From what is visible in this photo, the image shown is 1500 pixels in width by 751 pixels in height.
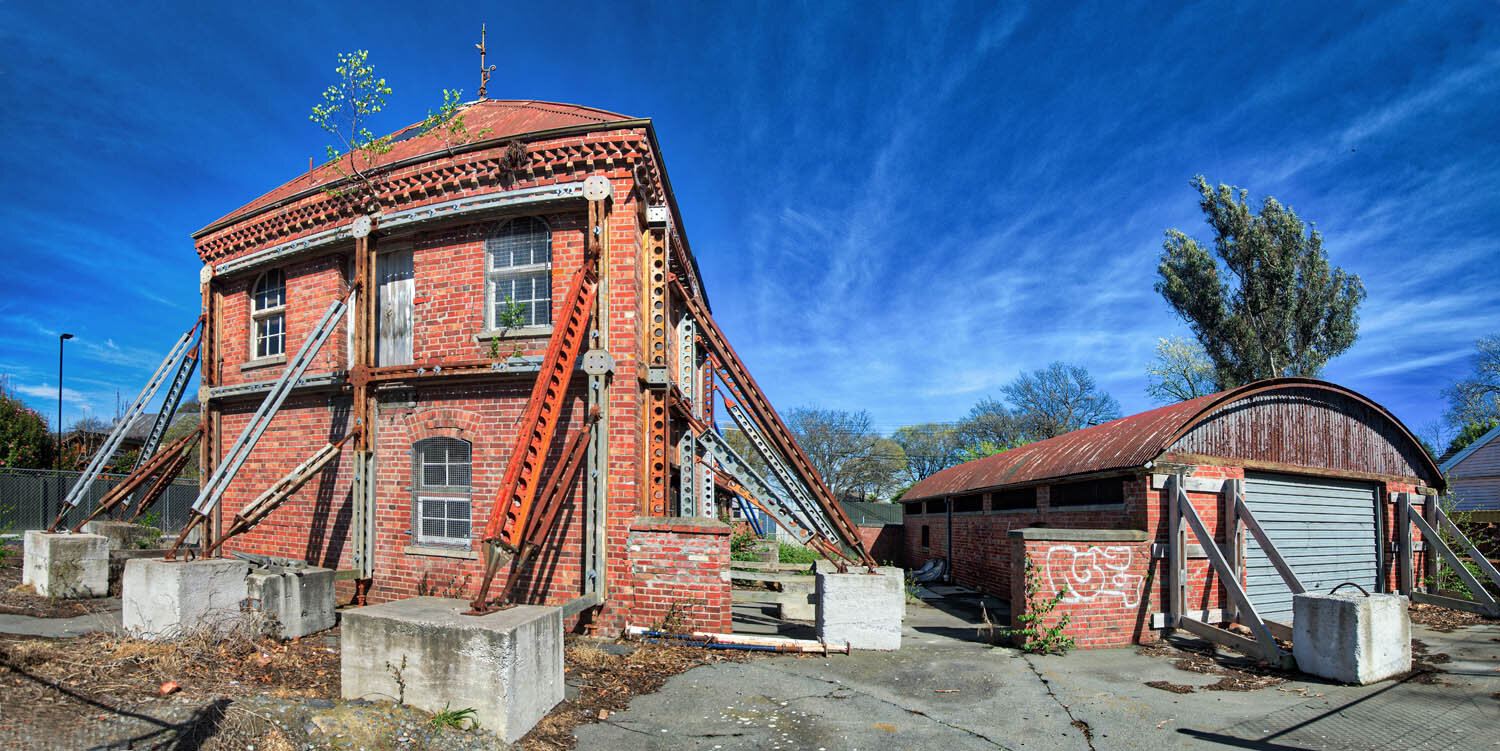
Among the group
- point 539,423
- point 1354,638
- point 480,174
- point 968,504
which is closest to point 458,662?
point 539,423

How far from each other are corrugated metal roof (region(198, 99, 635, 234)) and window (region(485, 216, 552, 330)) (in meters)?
1.27

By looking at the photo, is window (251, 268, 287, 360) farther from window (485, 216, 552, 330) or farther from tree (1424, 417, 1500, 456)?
tree (1424, 417, 1500, 456)

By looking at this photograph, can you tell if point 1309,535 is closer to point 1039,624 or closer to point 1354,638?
point 1354,638

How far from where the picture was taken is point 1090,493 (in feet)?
38.8

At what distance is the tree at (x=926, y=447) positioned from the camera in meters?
58.9

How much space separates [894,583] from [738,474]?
2.75 metres

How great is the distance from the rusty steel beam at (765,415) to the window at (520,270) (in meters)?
2.11

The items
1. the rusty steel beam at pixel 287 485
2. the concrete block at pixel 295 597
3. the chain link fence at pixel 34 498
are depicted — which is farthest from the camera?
the chain link fence at pixel 34 498

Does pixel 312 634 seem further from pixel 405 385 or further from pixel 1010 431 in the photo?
pixel 1010 431

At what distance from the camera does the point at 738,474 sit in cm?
1038

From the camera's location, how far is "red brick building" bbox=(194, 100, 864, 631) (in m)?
8.84

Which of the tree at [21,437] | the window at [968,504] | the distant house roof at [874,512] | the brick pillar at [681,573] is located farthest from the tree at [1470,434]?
the tree at [21,437]

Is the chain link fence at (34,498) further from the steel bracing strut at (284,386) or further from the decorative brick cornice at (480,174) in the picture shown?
the decorative brick cornice at (480,174)

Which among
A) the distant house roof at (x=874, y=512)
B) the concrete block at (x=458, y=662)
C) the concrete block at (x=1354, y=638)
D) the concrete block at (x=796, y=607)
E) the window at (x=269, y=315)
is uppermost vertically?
the window at (x=269, y=315)
